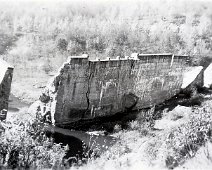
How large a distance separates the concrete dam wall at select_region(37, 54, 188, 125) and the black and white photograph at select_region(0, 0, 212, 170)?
5 centimetres

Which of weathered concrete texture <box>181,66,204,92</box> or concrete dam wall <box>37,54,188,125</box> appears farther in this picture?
weathered concrete texture <box>181,66,204,92</box>

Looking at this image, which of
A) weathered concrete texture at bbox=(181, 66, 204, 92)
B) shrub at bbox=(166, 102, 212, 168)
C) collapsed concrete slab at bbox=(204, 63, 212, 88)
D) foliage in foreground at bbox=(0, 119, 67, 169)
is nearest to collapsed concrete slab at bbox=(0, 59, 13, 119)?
foliage in foreground at bbox=(0, 119, 67, 169)

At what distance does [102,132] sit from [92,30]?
24.9 metres

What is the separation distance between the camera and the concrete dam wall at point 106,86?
14.6m

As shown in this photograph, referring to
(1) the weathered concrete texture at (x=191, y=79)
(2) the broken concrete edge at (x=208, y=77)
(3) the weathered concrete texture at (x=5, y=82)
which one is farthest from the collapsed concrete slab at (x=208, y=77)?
(3) the weathered concrete texture at (x=5, y=82)

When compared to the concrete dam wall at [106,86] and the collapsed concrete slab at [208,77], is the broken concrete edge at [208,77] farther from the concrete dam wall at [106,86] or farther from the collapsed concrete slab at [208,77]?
the concrete dam wall at [106,86]

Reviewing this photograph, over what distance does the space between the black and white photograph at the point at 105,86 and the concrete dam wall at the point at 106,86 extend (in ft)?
0.16

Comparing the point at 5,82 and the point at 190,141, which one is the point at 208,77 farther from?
the point at 5,82

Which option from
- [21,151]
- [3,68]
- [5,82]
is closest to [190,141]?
[21,151]

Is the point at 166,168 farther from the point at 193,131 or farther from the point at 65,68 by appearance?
the point at 65,68

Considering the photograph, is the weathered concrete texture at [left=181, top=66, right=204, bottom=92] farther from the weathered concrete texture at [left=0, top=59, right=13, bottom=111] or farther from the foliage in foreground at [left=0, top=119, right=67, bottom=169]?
the foliage in foreground at [left=0, top=119, right=67, bottom=169]

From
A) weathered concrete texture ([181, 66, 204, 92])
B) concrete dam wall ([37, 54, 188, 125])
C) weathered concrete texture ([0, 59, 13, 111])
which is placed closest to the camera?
weathered concrete texture ([0, 59, 13, 111])

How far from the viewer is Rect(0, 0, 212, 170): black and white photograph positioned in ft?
28.4

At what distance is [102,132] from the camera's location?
15.4 metres
